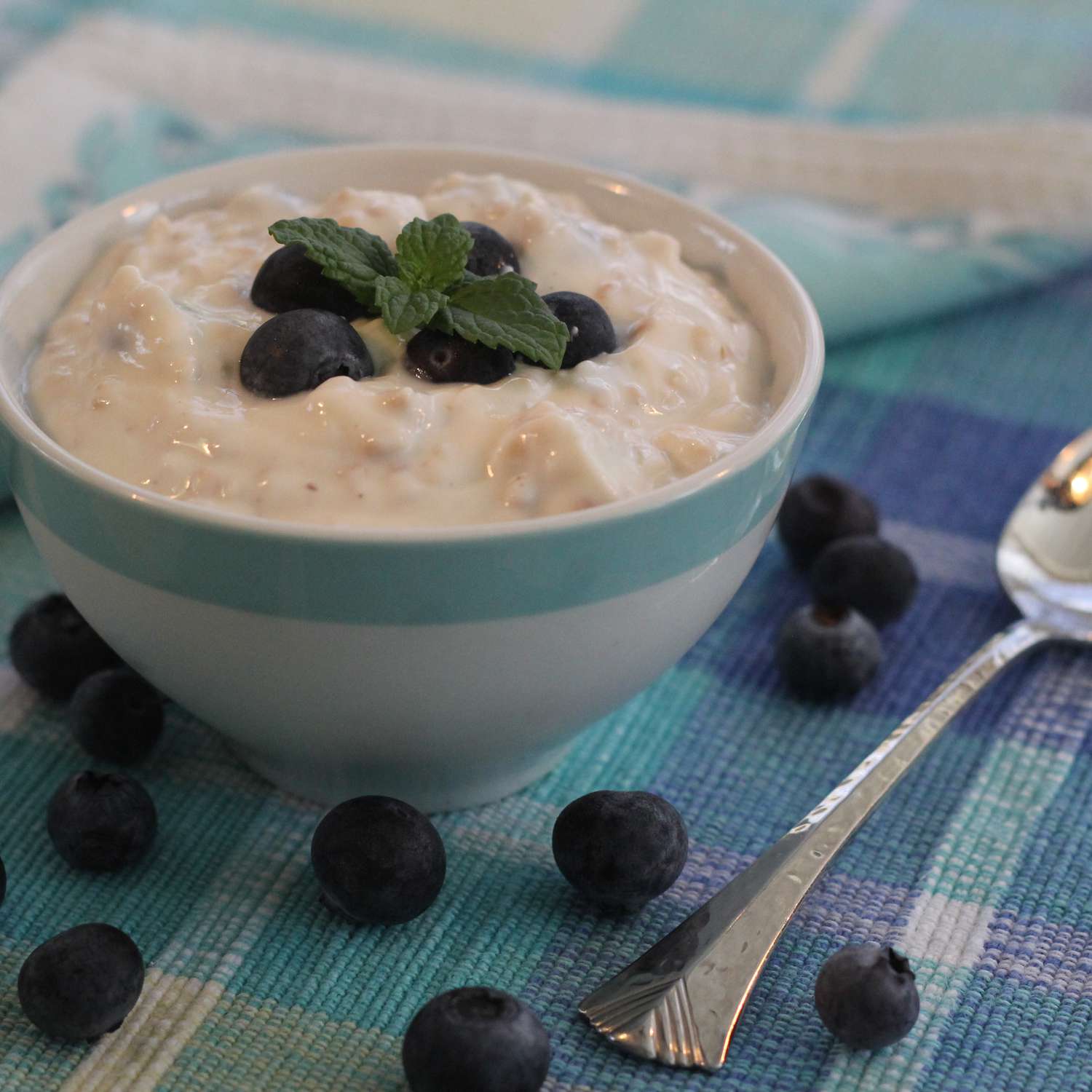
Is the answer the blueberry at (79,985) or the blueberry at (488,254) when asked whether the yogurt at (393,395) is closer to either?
the blueberry at (488,254)

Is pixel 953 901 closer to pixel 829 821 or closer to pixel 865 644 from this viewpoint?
pixel 829 821

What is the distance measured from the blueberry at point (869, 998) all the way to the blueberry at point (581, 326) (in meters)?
0.63

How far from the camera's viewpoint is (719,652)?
1.85 meters

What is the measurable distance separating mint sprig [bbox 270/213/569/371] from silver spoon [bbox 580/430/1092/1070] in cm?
54

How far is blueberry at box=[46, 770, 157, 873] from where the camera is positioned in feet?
4.74

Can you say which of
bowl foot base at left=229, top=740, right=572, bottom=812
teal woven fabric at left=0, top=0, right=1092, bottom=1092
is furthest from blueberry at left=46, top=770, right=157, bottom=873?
bowl foot base at left=229, top=740, right=572, bottom=812

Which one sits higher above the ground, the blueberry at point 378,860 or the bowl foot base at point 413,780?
the blueberry at point 378,860

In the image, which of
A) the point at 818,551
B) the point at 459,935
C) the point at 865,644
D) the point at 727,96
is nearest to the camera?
the point at 459,935

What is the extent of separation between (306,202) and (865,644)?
871mm

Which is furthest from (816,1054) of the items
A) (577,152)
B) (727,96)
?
(727,96)

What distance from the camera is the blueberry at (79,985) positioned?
4.14ft

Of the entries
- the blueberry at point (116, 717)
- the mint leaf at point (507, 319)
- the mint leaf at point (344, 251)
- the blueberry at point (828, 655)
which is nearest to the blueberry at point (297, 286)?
the mint leaf at point (344, 251)

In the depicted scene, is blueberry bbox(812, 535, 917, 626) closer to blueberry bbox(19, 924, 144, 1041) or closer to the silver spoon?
the silver spoon

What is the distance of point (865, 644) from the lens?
1752mm
